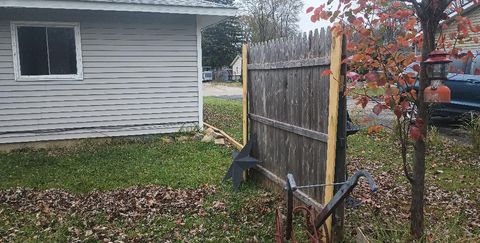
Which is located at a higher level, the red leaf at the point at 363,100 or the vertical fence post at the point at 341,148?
the red leaf at the point at 363,100

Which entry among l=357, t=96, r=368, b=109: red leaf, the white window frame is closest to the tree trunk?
l=357, t=96, r=368, b=109: red leaf

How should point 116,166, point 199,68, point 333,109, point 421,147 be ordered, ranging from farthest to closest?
point 199,68
point 116,166
point 333,109
point 421,147

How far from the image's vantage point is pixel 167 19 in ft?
30.2

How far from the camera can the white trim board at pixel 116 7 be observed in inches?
301

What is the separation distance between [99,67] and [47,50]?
3.58 feet

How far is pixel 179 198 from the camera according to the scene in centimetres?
533

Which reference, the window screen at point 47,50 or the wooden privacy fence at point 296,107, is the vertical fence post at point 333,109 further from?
the window screen at point 47,50

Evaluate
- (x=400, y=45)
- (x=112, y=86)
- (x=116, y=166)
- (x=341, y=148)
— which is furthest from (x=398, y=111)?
(x=112, y=86)

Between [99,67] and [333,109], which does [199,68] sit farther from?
[333,109]

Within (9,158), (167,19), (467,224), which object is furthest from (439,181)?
(9,158)

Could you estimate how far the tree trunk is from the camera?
2.76 meters

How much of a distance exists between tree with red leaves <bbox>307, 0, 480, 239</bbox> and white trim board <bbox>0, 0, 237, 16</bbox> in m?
6.19

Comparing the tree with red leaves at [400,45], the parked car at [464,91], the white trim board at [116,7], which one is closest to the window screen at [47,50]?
the white trim board at [116,7]

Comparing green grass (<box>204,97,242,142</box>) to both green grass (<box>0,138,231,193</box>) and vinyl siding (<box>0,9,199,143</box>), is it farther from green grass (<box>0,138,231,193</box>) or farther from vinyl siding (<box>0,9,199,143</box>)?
green grass (<box>0,138,231,193</box>)
